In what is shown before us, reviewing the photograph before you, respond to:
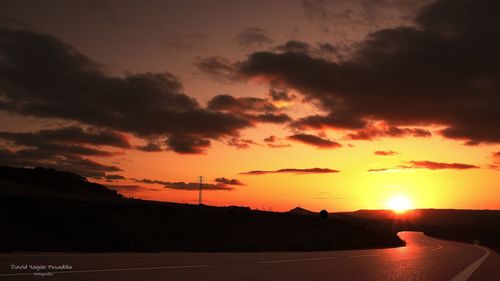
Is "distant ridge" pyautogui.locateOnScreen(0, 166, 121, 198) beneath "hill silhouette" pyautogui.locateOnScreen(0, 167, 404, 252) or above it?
above

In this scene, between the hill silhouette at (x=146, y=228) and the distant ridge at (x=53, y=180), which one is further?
the distant ridge at (x=53, y=180)

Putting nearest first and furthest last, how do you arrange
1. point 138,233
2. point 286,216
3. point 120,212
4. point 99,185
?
point 138,233 < point 120,212 < point 286,216 < point 99,185

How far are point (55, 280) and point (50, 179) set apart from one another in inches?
4018

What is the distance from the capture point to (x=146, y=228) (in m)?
34.0

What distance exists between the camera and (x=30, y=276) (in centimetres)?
846

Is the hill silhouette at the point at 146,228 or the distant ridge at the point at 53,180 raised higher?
the distant ridge at the point at 53,180

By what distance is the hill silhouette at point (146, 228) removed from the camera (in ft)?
89.0

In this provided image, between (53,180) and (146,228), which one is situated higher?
(53,180)

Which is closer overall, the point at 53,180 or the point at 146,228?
the point at 146,228

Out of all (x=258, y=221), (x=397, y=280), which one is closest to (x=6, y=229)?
(x=397, y=280)

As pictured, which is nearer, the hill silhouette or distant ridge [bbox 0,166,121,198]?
the hill silhouette

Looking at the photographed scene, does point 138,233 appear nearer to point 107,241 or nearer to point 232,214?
point 107,241

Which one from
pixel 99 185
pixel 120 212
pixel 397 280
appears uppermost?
pixel 99 185

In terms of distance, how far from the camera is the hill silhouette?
2712cm
